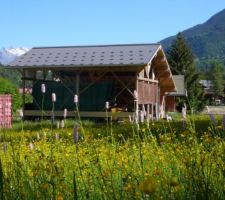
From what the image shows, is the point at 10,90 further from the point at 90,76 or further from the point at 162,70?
the point at 90,76

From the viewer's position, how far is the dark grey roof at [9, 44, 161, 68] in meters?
26.6

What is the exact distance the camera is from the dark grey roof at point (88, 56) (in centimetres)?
2656

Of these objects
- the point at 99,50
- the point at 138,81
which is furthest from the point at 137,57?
the point at 99,50

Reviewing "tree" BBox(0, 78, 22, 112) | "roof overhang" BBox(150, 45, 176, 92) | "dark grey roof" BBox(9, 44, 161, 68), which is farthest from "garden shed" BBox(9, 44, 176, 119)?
"tree" BBox(0, 78, 22, 112)

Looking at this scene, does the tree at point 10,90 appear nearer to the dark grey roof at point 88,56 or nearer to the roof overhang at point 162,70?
the dark grey roof at point 88,56

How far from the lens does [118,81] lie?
90.9 ft

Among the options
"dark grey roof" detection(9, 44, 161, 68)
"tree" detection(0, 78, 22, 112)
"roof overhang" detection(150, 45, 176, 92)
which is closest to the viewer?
"dark grey roof" detection(9, 44, 161, 68)

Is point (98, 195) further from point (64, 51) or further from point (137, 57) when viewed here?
point (64, 51)

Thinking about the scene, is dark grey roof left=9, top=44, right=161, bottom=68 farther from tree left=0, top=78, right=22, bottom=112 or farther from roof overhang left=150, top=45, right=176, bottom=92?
tree left=0, top=78, right=22, bottom=112

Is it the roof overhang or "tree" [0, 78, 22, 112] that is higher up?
the roof overhang

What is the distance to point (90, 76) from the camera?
28.1 metres

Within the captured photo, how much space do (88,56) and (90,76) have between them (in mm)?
1073

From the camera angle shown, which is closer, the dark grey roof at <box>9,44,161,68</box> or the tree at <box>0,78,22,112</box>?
the dark grey roof at <box>9,44,161,68</box>

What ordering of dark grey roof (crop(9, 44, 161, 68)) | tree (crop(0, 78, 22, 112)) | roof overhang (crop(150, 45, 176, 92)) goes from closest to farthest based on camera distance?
dark grey roof (crop(9, 44, 161, 68)) < roof overhang (crop(150, 45, 176, 92)) < tree (crop(0, 78, 22, 112))
